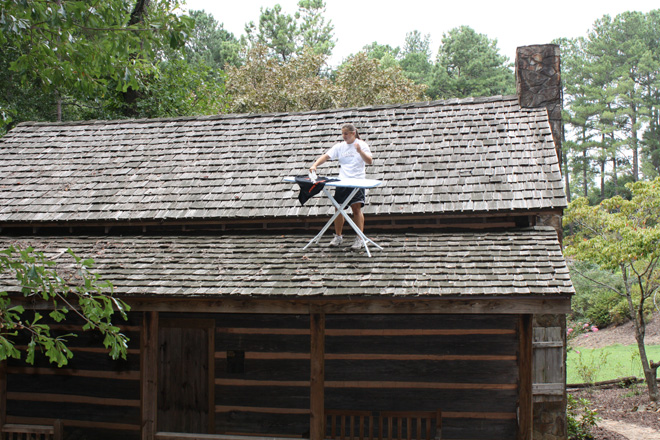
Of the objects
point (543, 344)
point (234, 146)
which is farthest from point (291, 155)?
point (543, 344)

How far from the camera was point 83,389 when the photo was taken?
34.4 feet

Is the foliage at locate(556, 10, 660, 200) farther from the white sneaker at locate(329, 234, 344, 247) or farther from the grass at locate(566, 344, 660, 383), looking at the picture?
the white sneaker at locate(329, 234, 344, 247)

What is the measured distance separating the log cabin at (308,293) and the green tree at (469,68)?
108ft

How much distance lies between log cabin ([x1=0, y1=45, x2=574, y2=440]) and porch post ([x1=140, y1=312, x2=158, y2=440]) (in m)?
0.03

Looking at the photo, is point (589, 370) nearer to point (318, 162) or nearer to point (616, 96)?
point (318, 162)

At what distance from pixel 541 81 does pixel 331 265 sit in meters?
6.38

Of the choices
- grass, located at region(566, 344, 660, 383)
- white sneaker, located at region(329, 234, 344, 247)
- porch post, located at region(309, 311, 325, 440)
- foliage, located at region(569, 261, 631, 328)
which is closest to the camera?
porch post, located at region(309, 311, 325, 440)

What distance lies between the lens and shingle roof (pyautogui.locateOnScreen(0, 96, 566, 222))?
397 inches

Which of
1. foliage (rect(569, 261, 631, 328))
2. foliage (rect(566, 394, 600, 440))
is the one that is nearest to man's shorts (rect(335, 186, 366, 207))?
foliage (rect(566, 394, 600, 440))

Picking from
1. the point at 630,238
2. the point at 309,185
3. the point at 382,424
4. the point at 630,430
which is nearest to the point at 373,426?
the point at 382,424

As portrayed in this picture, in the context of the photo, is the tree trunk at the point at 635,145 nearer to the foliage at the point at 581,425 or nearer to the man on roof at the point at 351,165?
the foliage at the point at 581,425

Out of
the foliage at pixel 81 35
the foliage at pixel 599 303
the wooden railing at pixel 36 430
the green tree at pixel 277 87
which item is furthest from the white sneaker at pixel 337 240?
the green tree at pixel 277 87

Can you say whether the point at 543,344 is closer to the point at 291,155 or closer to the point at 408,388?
the point at 408,388

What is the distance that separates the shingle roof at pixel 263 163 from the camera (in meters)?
10.1
